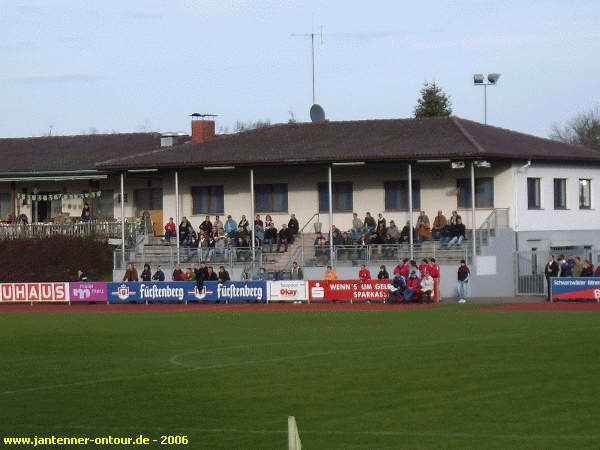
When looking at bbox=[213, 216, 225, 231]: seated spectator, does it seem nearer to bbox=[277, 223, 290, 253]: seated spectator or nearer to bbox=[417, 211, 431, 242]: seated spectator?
bbox=[277, 223, 290, 253]: seated spectator

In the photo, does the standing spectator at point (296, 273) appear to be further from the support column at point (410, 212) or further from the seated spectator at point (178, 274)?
the support column at point (410, 212)

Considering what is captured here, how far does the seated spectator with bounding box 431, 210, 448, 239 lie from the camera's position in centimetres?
4469

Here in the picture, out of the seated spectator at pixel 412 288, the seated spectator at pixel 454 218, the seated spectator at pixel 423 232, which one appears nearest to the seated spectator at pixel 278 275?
the seated spectator at pixel 423 232

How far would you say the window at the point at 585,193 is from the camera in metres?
50.2

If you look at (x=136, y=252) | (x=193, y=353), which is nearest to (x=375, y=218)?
(x=136, y=252)

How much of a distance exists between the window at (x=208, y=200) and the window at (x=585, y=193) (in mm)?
16483

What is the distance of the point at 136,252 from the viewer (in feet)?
162

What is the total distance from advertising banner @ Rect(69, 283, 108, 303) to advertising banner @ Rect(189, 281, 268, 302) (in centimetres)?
388

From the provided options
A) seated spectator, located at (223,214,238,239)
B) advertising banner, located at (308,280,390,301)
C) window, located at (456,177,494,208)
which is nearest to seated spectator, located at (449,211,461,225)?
window, located at (456,177,494,208)

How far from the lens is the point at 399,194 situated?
48.7 m

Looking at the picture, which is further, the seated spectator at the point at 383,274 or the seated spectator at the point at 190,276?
the seated spectator at the point at 190,276

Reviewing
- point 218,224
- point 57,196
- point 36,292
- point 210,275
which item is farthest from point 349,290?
point 57,196

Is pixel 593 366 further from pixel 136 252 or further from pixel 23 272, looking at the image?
pixel 23 272

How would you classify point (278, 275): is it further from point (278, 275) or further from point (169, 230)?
point (169, 230)
